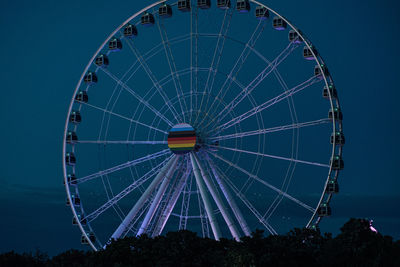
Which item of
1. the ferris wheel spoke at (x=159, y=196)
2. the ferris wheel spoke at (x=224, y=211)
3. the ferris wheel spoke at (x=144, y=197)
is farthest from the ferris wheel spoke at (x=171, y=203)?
the ferris wheel spoke at (x=224, y=211)

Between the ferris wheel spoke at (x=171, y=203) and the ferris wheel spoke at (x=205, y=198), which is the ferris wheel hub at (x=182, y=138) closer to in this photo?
the ferris wheel spoke at (x=205, y=198)

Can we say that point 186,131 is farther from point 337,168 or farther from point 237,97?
point 337,168

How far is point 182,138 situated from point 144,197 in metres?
4.03

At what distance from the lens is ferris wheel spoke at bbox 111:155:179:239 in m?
41.2

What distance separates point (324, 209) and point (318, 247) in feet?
6.51

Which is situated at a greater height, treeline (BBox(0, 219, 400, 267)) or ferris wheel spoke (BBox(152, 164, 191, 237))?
ferris wheel spoke (BBox(152, 164, 191, 237))

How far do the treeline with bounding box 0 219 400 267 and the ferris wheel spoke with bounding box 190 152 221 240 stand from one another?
644 millimetres

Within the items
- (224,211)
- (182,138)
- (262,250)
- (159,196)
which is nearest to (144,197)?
(159,196)

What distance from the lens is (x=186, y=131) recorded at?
41.2 metres

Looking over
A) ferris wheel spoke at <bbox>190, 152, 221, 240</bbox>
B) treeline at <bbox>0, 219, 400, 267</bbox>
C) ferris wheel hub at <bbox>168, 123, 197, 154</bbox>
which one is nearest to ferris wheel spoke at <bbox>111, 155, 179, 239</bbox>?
ferris wheel hub at <bbox>168, 123, 197, 154</bbox>

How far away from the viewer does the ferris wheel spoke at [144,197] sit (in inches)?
1624

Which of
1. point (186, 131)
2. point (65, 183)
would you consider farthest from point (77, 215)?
point (186, 131)

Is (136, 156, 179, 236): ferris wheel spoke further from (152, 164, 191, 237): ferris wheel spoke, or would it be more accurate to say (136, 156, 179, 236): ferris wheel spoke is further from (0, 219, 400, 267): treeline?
(0, 219, 400, 267): treeline

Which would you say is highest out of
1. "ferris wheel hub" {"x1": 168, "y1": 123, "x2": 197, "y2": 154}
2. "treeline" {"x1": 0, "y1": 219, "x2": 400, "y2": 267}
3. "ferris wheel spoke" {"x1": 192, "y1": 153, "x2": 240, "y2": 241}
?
"ferris wheel hub" {"x1": 168, "y1": 123, "x2": 197, "y2": 154}
